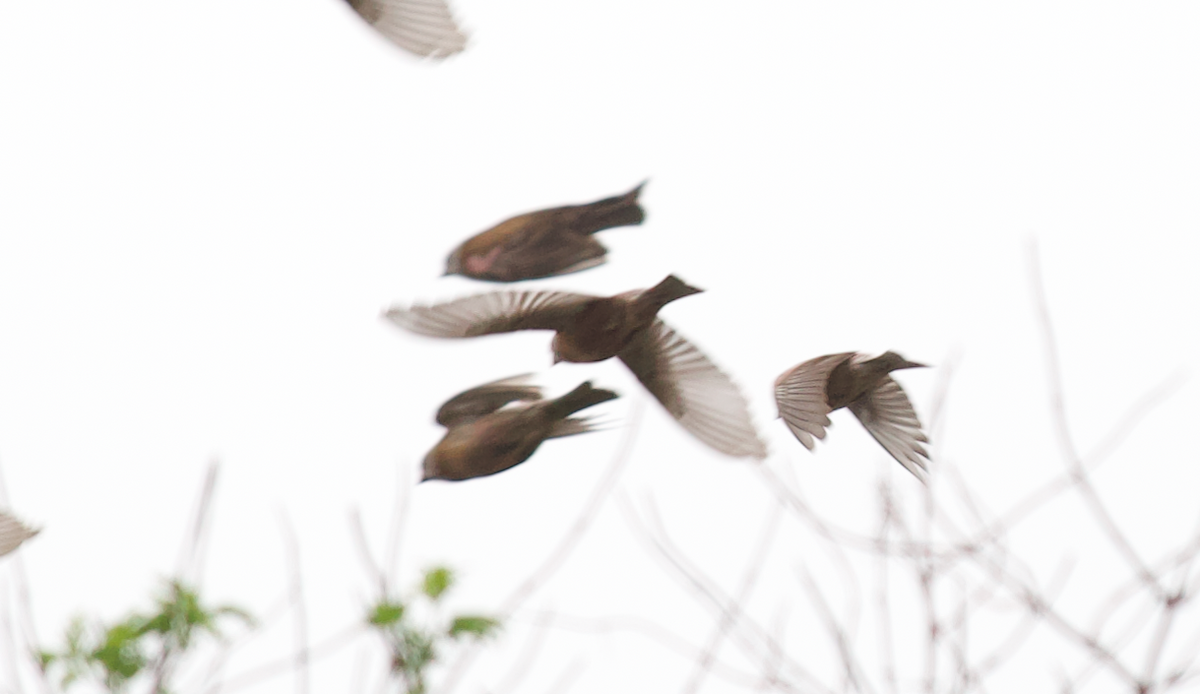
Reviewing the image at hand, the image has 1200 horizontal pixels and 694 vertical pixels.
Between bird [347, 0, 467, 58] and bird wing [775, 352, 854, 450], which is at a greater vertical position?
bird [347, 0, 467, 58]

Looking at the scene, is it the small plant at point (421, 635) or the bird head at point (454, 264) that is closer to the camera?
the bird head at point (454, 264)

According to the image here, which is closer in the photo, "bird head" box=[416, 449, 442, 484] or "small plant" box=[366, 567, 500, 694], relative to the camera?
"bird head" box=[416, 449, 442, 484]

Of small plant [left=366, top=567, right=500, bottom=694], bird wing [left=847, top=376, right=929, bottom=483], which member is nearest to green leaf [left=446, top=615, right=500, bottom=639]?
small plant [left=366, top=567, right=500, bottom=694]

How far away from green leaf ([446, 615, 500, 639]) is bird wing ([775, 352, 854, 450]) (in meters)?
0.78

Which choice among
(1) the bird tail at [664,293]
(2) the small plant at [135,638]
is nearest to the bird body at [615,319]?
(1) the bird tail at [664,293]

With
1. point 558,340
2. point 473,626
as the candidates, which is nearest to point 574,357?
point 558,340

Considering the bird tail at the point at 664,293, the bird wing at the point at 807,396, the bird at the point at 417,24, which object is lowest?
the bird wing at the point at 807,396

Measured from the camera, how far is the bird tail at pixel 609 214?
0.17 meters

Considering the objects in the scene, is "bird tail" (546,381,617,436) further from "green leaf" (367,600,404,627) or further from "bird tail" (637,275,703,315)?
"green leaf" (367,600,404,627)

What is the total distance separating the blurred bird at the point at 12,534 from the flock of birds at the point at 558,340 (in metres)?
0.05

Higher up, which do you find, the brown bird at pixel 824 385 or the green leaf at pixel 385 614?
the brown bird at pixel 824 385

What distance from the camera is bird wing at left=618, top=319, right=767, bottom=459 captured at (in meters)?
0.18

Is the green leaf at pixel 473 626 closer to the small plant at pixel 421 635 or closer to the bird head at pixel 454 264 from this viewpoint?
the small plant at pixel 421 635

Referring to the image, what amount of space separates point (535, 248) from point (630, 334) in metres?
0.02
